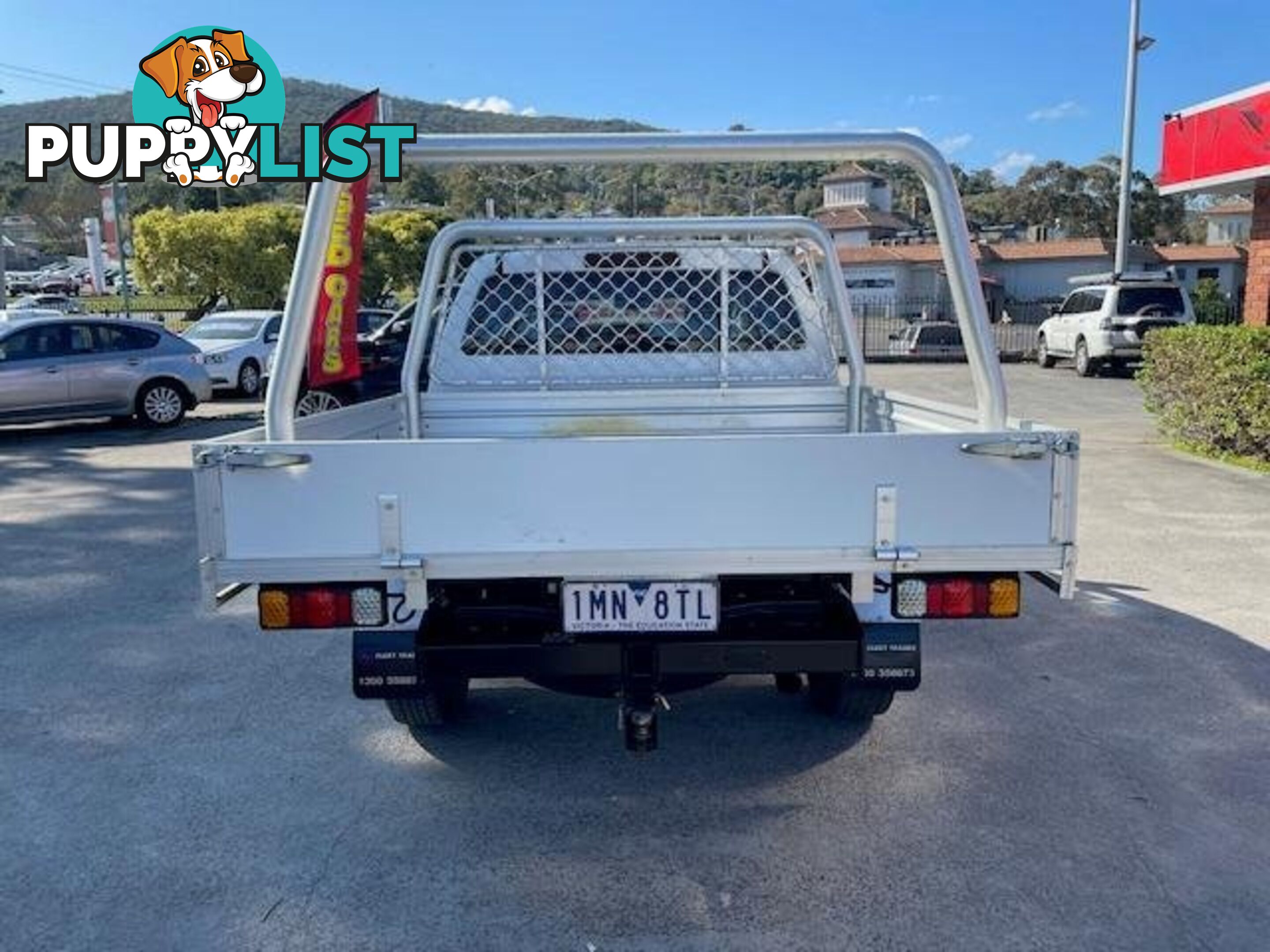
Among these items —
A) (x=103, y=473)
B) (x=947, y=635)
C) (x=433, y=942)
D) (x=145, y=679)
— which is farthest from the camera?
(x=103, y=473)

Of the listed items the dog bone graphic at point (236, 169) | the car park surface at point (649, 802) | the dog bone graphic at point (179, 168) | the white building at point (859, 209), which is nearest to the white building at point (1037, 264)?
the white building at point (859, 209)

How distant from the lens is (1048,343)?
23.9m

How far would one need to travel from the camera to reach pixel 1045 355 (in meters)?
24.2

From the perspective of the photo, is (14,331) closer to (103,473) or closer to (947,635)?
(103,473)

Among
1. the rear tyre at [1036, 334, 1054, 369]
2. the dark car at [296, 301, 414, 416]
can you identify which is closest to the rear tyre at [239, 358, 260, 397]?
the dark car at [296, 301, 414, 416]

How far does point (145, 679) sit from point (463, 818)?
2182 mm

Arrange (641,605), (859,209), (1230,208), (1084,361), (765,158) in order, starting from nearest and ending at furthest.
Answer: (641,605) < (765,158) < (1084,361) < (1230,208) < (859,209)

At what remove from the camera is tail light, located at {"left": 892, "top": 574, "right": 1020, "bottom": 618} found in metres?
3.29

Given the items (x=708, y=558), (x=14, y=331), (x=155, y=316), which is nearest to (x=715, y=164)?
(x=708, y=558)

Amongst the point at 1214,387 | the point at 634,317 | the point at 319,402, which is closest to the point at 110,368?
the point at 319,402

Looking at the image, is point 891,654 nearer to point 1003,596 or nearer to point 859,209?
point 1003,596

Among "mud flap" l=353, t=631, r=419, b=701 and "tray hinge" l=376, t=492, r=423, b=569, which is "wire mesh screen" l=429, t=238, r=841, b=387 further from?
"tray hinge" l=376, t=492, r=423, b=569

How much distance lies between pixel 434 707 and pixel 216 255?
96.6 ft

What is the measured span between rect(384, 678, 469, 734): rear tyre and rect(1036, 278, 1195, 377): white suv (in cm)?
1897
